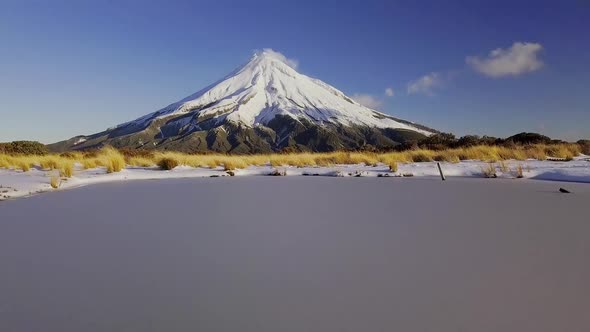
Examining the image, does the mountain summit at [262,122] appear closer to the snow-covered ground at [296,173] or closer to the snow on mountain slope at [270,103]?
the snow on mountain slope at [270,103]

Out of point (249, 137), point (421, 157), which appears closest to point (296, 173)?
point (421, 157)

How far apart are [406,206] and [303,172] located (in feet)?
18.4

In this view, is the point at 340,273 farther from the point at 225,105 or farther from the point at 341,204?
the point at 225,105

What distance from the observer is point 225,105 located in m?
120

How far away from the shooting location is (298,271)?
5.40 feet

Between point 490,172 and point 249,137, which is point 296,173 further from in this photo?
point 249,137

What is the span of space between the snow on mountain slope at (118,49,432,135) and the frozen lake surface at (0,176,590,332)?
10377cm

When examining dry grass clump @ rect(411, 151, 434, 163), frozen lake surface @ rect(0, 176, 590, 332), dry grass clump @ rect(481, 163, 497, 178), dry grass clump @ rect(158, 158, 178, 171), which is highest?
dry grass clump @ rect(158, 158, 178, 171)

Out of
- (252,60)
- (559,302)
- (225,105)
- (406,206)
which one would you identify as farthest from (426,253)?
(252,60)

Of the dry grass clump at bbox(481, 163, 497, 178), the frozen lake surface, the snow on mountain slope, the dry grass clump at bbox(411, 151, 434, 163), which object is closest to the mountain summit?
the snow on mountain slope

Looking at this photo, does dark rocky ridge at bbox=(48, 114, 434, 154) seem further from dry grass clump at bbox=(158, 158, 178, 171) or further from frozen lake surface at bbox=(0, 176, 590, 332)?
frozen lake surface at bbox=(0, 176, 590, 332)

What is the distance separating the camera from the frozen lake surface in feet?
3.94

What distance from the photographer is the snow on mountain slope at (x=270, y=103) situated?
113438 mm

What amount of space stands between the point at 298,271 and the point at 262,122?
118 meters
